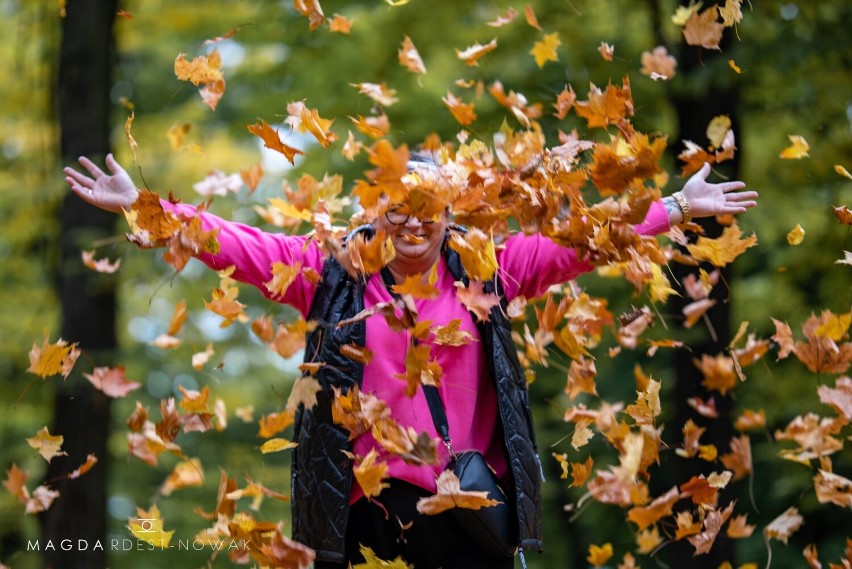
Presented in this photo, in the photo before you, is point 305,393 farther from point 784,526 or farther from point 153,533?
point 784,526

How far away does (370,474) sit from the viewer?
2.70 m

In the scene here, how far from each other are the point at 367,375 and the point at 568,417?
3.60 ft

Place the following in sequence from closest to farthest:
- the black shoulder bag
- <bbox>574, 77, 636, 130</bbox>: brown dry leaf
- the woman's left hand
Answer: the black shoulder bag → the woman's left hand → <bbox>574, 77, 636, 130</bbox>: brown dry leaf

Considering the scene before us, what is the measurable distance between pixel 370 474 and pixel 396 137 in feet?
14.5

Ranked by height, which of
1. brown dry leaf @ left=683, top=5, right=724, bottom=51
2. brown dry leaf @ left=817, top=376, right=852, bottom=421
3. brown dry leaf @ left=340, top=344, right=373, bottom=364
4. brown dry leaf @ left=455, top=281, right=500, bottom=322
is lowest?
brown dry leaf @ left=817, top=376, right=852, bottom=421

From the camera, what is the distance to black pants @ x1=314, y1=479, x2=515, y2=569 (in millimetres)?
2865

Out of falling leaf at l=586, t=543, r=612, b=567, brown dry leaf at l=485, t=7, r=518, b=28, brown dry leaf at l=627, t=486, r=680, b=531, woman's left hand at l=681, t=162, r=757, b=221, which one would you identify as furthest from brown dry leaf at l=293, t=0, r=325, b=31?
falling leaf at l=586, t=543, r=612, b=567

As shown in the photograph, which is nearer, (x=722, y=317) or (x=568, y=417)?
(x=568, y=417)

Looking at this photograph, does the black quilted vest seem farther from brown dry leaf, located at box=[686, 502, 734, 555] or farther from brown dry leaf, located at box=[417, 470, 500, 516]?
brown dry leaf, located at box=[686, 502, 734, 555]

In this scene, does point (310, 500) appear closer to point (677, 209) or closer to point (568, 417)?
point (568, 417)

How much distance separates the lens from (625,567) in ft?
14.3

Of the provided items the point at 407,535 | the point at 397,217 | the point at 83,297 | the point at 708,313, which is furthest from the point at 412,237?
the point at 83,297

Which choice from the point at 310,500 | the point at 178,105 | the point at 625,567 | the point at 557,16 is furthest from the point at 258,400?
the point at 310,500

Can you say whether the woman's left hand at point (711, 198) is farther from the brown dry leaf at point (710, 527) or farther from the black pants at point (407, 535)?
the black pants at point (407, 535)
